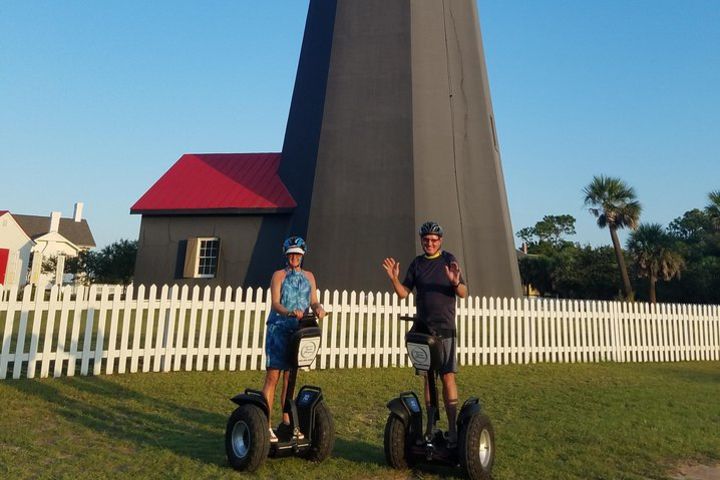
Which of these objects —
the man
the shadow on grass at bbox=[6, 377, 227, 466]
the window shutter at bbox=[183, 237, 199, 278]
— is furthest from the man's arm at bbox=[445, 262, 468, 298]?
the window shutter at bbox=[183, 237, 199, 278]

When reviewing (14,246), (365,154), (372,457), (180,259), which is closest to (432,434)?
(372,457)

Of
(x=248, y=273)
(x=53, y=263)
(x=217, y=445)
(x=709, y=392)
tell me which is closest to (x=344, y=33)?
(x=248, y=273)

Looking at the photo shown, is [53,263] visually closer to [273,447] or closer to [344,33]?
[344,33]

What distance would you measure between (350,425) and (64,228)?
54124 millimetres

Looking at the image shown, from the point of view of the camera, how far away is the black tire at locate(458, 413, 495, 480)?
336cm

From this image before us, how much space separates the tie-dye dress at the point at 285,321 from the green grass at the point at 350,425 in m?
0.76

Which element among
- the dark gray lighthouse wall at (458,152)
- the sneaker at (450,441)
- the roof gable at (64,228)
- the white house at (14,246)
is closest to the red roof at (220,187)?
the dark gray lighthouse wall at (458,152)

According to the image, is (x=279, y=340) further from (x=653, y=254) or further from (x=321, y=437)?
(x=653, y=254)

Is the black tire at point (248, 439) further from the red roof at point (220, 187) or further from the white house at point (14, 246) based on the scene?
the white house at point (14, 246)

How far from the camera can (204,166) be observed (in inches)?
787

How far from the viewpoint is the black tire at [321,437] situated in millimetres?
3771

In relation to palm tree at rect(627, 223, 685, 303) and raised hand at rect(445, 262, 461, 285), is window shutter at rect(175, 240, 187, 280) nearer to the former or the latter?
raised hand at rect(445, 262, 461, 285)

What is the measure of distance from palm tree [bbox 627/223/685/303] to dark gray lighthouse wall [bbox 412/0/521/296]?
19.2 m

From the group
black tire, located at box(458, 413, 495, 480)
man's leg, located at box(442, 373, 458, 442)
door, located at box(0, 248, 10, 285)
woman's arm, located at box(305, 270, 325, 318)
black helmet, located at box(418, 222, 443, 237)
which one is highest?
door, located at box(0, 248, 10, 285)
